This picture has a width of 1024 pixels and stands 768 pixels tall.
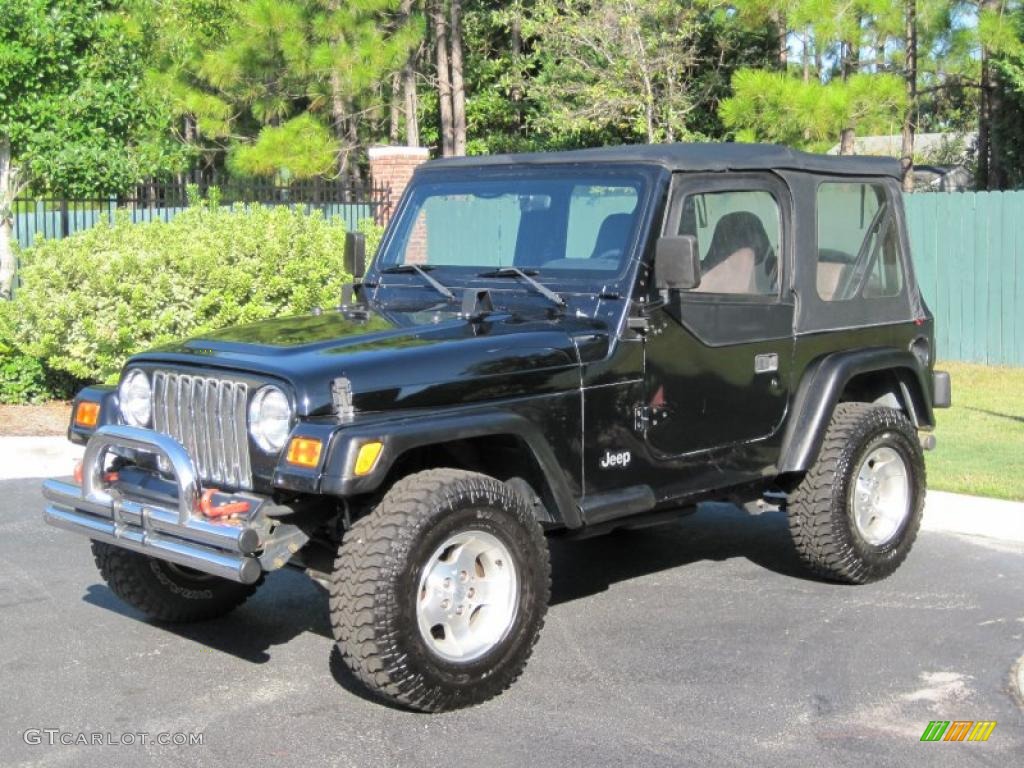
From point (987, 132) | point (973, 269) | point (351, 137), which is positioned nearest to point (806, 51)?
point (973, 269)

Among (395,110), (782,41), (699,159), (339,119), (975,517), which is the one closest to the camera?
(699,159)

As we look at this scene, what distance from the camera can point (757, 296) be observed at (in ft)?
21.6

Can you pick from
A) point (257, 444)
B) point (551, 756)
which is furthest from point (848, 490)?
point (257, 444)

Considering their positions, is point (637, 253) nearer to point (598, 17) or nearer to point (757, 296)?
point (757, 296)

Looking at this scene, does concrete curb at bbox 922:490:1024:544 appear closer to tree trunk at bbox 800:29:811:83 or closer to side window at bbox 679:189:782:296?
side window at bbox 679:189:782:296

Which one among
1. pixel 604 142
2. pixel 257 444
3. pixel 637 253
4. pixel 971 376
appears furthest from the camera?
pixel 604 142

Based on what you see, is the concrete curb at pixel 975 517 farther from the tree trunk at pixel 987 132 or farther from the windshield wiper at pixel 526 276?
the tree trunk at pixel 987 132

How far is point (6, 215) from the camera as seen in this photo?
15.6 metres

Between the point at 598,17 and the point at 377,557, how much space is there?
18.2m

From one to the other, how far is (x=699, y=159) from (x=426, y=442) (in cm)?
210

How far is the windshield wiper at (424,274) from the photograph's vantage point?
6.35m

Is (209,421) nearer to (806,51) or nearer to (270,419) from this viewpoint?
(270,419)

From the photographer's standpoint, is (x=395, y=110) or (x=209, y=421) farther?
(x=395, y=110)

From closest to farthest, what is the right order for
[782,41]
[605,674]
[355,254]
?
1. [605,674]
2. [355,254]
3. [782,41]
